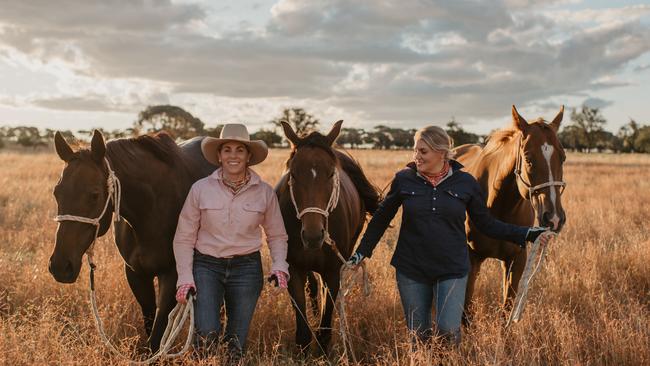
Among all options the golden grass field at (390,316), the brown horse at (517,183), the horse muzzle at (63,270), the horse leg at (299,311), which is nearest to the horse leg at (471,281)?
the brown horse at (517,183)

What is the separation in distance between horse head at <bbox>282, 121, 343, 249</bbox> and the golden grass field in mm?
972

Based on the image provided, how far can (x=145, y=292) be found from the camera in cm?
431

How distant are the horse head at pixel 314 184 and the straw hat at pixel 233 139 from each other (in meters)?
0.29

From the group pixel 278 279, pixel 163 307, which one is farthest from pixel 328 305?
pixel 163 307

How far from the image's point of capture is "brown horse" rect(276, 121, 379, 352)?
373 cm

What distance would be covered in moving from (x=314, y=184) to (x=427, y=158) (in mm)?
859

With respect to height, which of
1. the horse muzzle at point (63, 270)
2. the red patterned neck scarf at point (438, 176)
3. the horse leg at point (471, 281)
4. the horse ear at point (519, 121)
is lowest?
the horse leg at point (471, 281)

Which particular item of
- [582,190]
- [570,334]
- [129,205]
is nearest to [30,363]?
[129,205]

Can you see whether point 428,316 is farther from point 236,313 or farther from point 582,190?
point 582,190

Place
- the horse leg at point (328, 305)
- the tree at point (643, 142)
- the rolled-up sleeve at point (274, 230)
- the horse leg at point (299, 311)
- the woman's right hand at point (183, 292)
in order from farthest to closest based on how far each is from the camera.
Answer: the tree at point (643, 142)
the horse leg at point (328, 305)
the horse leg at point (299, 311)
the rolled-up sleeve at point (274, 230)
the woman's right hand at point (183, 292)

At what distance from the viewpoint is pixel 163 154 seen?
4.20 metres

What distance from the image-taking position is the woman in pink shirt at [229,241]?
3.81 meters

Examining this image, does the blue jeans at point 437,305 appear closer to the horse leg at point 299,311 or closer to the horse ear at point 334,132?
the horse leg at point 299,311

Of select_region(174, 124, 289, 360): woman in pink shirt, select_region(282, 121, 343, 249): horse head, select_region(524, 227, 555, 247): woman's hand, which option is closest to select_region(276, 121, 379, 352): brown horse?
select_region(282, 121, 343, 249): horse head
